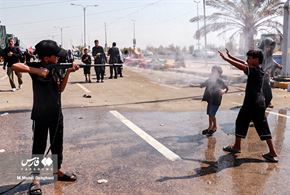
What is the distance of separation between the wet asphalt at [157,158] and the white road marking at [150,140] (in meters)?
0.09

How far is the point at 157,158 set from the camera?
5.15 meters

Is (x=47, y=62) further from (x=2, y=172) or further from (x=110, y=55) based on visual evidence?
(x=110, y=55)

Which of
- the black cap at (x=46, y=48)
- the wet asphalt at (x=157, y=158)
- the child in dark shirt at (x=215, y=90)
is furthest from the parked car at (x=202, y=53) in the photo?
the black cap at (x=46, y=48)

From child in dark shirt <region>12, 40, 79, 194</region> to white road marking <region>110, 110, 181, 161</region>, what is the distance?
67.7 inches

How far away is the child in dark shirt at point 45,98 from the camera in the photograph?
3855mm

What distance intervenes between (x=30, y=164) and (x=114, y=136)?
7.19 feet

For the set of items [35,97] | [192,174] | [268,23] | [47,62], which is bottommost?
[192,174]

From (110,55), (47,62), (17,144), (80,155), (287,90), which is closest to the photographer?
(47,62)

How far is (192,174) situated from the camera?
453 centimetres

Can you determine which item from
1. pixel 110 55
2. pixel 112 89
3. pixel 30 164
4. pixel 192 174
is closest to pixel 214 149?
pixel 192 174

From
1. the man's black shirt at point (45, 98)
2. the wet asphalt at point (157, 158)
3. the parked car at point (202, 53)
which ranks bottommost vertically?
the wet asphalt at point (157, 158)

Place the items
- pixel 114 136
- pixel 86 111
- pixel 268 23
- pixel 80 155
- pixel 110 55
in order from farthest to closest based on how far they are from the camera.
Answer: pixel 268 23 < pixel 110 55 < pixel 86 111 < pixel 114 136 < pixel 80 155

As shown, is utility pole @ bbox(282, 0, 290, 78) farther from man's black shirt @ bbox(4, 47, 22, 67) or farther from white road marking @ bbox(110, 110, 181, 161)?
man's black shirt @ bbox(4, 47, 22, 67)

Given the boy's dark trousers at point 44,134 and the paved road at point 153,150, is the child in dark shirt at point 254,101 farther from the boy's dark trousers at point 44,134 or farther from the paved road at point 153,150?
the boy's dark trousers at point 44,134
